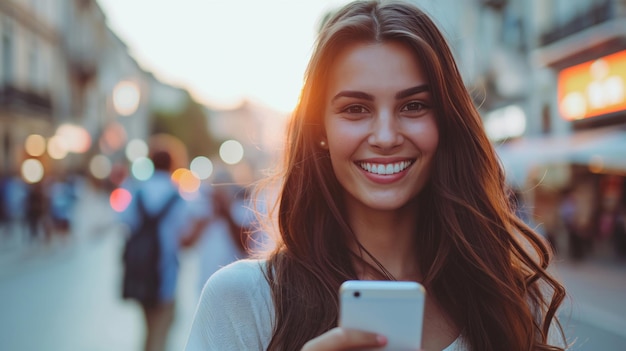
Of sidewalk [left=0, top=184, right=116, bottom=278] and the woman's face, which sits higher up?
the woman's face

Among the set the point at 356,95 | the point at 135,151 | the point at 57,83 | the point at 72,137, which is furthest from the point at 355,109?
the point at 135,151

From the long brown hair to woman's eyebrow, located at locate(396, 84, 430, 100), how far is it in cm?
4

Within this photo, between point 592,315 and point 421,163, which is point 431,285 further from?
point 592,315

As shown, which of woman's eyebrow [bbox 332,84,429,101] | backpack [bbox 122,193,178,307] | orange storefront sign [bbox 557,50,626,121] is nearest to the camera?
woman's eyebrow [bbox 332,84,429,101]

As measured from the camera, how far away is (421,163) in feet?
6.20

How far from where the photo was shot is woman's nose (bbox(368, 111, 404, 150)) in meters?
1.80

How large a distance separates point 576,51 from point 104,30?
38.4m

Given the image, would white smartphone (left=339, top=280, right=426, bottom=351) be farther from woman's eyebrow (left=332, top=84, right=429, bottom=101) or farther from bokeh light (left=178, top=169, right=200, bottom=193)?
bokeh light (left=178, top=169, right=200, bottom=193)

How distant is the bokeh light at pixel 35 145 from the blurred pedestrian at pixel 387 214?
30746 mm

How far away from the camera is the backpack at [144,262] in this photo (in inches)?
211

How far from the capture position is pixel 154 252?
539 centimetres

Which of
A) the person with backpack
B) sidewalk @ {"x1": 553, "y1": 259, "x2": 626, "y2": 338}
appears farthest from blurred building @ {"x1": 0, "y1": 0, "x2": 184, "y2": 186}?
the person with backpack

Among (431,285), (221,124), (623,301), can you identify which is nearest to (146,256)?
(431,285)

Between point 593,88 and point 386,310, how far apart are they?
19071 millimetres
